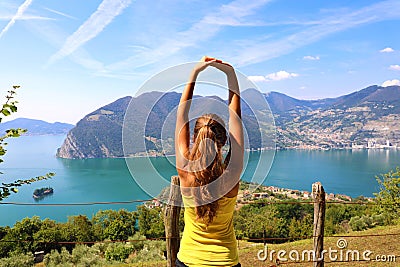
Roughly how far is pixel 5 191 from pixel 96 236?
19.1 metres

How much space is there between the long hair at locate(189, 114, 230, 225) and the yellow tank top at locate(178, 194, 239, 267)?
40 mm

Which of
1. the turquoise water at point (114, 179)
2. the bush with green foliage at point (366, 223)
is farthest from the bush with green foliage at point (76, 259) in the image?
the turquoise water at point (114, 179)

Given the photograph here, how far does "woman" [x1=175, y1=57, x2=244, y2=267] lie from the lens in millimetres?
1310

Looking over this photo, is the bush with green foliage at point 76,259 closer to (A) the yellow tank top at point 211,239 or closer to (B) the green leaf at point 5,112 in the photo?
(B) the green leaf at point 5,112

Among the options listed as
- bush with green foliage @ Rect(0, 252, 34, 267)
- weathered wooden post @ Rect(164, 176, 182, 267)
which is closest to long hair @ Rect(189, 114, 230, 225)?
weathered wooden post @ Rect(164, 176, 182, 267)

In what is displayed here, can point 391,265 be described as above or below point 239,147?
below

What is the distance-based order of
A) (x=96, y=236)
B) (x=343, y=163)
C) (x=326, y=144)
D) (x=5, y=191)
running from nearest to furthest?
(x=5, y=191)
(x=96, y=236)
(x=343, y=163)
(x=326, y=144)

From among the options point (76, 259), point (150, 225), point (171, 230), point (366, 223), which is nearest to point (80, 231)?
point (150, 225)

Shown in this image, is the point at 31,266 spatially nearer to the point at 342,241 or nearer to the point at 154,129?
the point at 342,241

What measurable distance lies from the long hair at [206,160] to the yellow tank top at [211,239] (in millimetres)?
40

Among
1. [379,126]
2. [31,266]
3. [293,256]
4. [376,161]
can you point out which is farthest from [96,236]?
[379,126]

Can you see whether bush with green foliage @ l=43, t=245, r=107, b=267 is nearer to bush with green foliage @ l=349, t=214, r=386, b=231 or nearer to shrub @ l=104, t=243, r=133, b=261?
shrub @ l=104, t=243, r=133, b=261

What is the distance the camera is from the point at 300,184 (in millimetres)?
57500

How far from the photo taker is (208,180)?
52.3 inches
